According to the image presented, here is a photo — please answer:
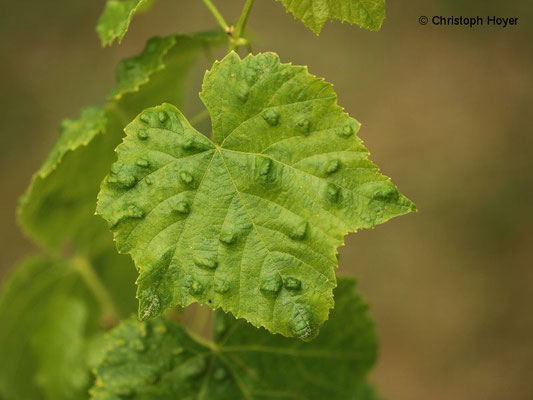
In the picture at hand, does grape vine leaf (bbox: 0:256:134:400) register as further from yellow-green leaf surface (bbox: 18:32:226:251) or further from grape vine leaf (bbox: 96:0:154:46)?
grape vine leaf (bbox: 96:0:154:46)

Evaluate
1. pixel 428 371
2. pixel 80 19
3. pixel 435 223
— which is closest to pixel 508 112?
pixel 435 223

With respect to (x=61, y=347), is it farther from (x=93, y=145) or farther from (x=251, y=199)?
(x=251, y=199)

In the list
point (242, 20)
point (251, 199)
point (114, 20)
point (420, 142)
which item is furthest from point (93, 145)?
point (420, 142)

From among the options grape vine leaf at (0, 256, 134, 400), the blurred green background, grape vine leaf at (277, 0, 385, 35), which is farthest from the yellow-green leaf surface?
the blurred green background

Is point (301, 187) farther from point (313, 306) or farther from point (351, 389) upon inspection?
point (351, 389)

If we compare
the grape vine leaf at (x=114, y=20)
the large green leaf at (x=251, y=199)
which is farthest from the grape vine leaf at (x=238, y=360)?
the grape vine leaf at (x=114, y=20)

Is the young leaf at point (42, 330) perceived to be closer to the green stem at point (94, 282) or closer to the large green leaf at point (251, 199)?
the green stem at point (94, 282)

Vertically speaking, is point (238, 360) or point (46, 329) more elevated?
point (238, 360)
